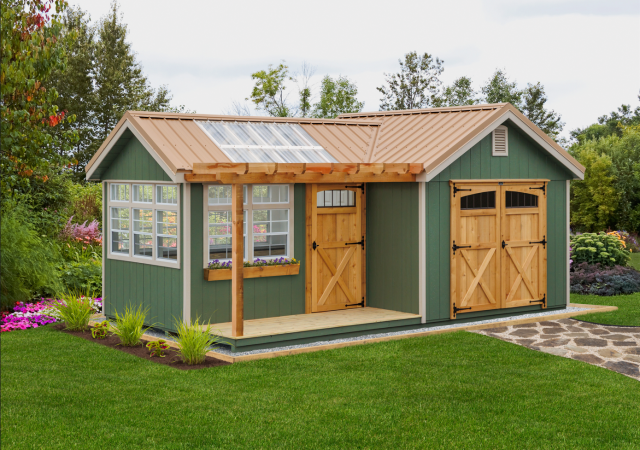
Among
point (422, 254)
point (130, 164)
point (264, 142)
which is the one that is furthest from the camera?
point (264, 142)

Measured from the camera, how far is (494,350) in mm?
9695

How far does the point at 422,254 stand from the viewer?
1104cm

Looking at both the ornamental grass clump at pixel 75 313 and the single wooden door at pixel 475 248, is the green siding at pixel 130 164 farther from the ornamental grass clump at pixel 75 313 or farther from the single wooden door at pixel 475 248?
the single wooden door at pixel 475 248

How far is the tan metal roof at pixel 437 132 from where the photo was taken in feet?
36.8

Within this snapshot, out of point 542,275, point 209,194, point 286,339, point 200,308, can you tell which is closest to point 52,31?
point 209,194

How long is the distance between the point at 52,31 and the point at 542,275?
8.50m

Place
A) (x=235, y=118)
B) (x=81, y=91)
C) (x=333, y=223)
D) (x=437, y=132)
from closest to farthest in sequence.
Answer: (x=333, y=223)
(x=235, y=118)
(x=437, y=132)
(x=81, y=91)

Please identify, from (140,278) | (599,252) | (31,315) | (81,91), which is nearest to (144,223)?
(140,278)

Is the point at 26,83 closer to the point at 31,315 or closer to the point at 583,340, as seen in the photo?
the point at 31,315

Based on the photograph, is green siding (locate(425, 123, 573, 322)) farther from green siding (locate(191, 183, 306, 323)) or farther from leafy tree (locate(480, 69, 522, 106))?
leafy tree (locate(480, 69, 522, 106))

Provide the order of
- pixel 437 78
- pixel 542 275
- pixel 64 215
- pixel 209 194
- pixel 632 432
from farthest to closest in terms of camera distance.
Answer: pixel 437 78 → pixel 64 215 → pixel 542 275 → pixel 209 194 → pixel 632 432

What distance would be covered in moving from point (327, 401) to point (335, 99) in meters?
29.3

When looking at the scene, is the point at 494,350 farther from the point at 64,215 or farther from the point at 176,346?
the point at 64,215

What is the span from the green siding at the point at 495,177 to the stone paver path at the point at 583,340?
0.83 meters
